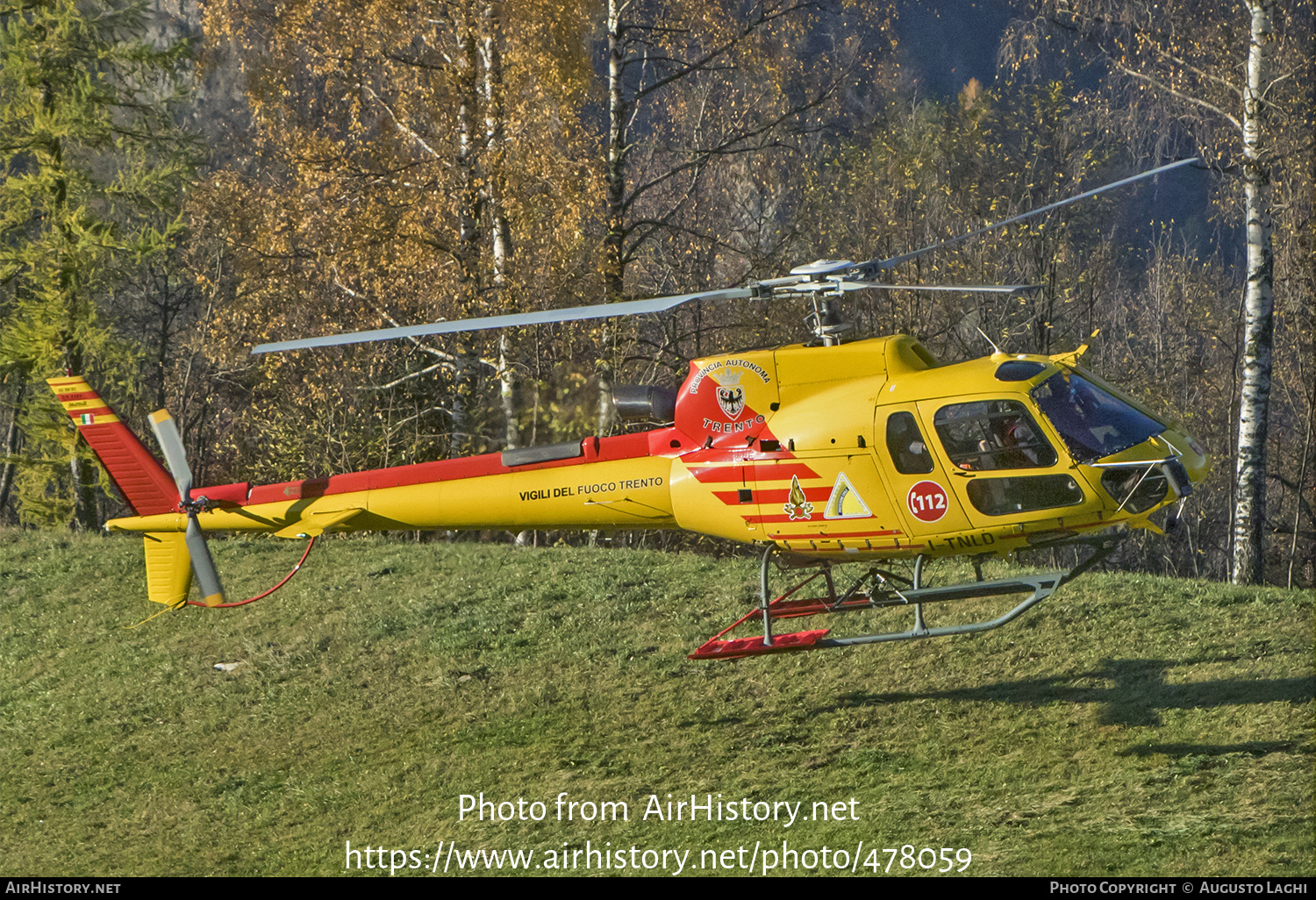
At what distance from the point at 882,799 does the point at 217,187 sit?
1780 cm

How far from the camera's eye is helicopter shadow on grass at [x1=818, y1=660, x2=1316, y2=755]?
1112 cm

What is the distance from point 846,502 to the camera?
32.3 feet

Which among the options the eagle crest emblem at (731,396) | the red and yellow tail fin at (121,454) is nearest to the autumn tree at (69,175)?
the red and yellow tail fin at (121,454)

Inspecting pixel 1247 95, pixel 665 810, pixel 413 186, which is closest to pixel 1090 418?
pixel 665 810

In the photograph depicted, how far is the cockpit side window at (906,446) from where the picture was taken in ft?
31.3

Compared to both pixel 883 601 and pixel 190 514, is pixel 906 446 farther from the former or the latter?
pixel 190 514

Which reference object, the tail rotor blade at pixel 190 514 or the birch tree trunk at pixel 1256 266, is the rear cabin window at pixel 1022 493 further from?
the birch tree trunk at pixel 1256 266

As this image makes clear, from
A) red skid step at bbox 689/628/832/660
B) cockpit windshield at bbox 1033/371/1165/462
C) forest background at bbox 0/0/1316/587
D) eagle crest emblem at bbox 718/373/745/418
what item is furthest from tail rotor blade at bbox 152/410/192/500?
cockpit windshield at bbox 1033/371/1165/462

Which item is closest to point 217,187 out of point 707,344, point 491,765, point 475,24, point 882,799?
point 475,24

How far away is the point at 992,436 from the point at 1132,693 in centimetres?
404

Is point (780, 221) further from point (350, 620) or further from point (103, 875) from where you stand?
point (103, 875)

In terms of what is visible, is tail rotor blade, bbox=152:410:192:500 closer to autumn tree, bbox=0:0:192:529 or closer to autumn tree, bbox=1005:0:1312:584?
autumn tree, bbox=0:0:192:529

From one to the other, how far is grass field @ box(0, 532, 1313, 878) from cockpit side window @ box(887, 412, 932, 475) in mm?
2998

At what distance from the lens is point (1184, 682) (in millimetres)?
11750
